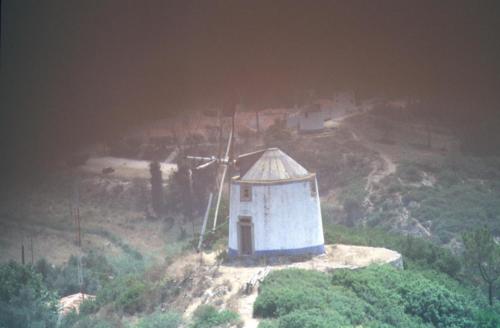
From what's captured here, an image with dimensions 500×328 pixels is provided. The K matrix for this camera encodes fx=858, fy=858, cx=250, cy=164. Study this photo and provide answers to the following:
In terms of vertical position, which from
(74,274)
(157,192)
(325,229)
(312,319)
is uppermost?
(157,192)

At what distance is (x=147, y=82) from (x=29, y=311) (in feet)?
80.1

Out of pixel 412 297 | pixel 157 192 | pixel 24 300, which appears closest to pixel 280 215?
pixel 412 297

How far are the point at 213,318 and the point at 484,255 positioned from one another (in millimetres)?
11969

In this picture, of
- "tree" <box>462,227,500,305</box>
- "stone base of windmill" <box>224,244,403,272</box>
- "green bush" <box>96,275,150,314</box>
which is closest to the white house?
"stone base of windmill" <box>224,244,403,272</box>

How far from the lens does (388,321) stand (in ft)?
78.5

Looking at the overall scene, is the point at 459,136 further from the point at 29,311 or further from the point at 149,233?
the point at 29,311

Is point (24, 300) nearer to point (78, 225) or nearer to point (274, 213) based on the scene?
point (274, 213)

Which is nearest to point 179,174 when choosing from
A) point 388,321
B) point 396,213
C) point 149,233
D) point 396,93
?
point 149,233

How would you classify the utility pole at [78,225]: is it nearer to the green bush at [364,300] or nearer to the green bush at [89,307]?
the green bush at [89,307]

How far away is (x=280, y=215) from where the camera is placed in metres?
28.3

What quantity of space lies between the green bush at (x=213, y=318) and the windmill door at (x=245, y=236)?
16.2 feet

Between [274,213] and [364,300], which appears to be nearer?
[364,300]

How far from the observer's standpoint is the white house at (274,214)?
92.9 ft

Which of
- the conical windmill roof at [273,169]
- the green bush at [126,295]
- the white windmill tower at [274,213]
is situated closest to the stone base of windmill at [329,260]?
the white windmill tower at [274,213]
